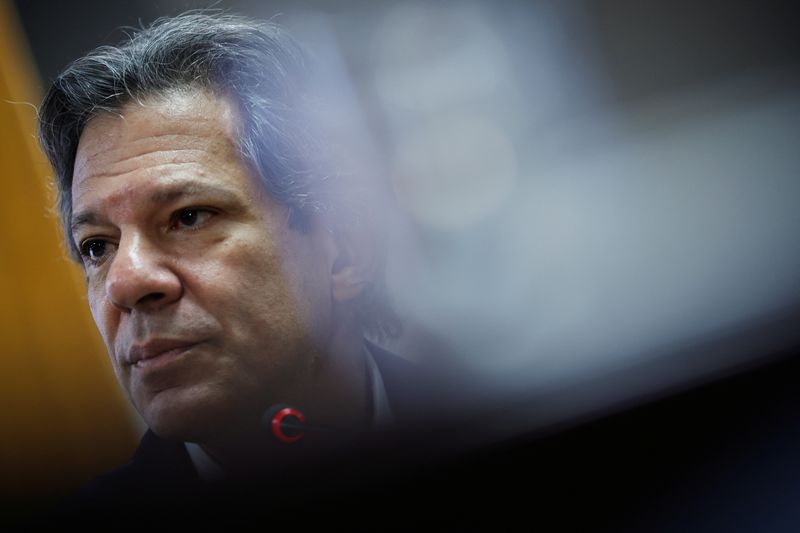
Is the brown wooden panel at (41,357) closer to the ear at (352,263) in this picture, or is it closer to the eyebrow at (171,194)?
the eyebrow at (171,194)

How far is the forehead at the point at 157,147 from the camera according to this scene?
75 centimetres

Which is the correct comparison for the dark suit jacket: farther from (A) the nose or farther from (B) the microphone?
(A) the nose

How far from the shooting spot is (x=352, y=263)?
0.92 metres

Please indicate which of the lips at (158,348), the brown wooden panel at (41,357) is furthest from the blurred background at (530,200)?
the lips at (158,348)

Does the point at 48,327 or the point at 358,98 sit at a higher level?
the point at 358,98

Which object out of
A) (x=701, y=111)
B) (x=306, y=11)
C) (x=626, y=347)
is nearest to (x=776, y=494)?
(x=626, y=347)

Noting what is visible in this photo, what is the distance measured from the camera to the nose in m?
0.73

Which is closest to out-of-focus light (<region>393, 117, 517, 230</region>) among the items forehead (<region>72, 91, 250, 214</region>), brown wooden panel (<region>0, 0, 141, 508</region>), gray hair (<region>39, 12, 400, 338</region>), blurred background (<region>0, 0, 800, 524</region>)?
blurred background (<region>0, 0, 800, 524</region>)

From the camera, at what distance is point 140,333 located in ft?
2.45

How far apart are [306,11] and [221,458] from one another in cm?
68

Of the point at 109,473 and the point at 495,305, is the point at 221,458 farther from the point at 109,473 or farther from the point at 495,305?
the point at 495,305

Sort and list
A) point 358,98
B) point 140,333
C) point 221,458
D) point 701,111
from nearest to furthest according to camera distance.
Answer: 1. point 140,333
2. point 221,458
3. point 358,98
4. point 701,111

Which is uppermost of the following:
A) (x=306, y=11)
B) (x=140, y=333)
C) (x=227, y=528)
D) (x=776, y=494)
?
(x=306, y=11)

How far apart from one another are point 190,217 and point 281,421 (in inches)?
11.3
